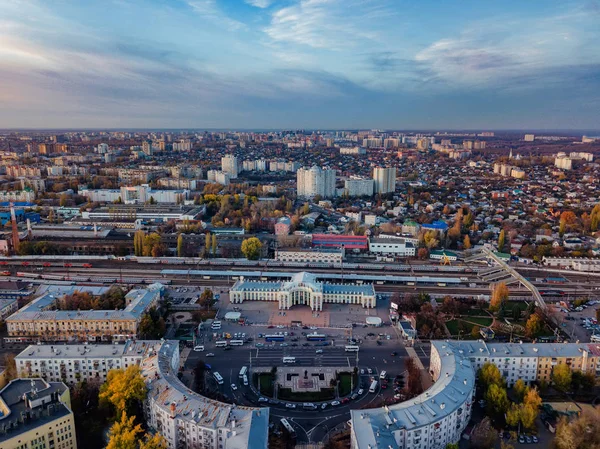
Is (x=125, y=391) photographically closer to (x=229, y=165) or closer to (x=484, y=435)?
(x=484, y=435)

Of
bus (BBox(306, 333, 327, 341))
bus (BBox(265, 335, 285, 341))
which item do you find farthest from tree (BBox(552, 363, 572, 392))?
bus (BBox(265, 335, 285, 341))

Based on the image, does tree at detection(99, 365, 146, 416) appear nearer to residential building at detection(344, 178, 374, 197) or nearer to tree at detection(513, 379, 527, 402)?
tree at detection(513, 379, 527, 402)

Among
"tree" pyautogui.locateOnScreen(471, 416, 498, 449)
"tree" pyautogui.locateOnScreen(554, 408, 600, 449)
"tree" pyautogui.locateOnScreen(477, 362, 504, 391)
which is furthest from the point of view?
"tree" pyautogui.locateOnScreen(477, 362, 504, 391)

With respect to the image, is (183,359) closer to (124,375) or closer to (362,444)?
(124,375)

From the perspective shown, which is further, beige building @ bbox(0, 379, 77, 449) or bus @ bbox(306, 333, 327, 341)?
bus @ bbox(306, 333, 327, 341)

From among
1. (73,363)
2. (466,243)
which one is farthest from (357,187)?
(73,363)

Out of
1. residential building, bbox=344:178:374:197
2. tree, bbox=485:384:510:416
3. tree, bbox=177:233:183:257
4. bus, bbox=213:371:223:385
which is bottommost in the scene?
bus, bbox=213:371:223:385

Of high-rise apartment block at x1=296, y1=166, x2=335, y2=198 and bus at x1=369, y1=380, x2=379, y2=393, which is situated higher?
high-rise apartment block at x1=296, y1=166, x2=335, y2=198

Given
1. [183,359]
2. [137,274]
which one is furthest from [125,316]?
[137,274]
